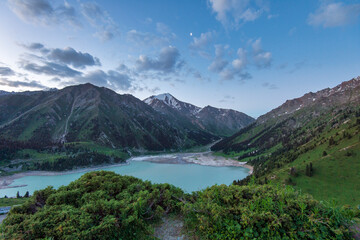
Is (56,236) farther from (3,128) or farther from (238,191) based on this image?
(3,128)

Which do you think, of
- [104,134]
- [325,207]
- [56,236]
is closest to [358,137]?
[325,207]

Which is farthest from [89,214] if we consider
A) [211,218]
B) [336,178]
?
[336,178]

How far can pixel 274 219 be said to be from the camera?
6008 millimetres

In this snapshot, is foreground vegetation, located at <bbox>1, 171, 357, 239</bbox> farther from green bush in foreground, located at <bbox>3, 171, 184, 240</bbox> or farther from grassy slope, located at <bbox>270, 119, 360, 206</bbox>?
grassy slope, located at <bbox>270, 119, 360, 206</bbox>

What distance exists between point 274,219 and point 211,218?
2.44 m

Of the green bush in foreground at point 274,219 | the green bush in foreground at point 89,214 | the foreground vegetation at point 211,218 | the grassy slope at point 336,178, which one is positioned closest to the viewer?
the green bush in foreground at point 274,219

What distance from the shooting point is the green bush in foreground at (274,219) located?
5.71m

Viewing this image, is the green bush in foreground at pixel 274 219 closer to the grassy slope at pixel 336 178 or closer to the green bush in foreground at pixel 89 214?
the green bush in foreground at pixel 89 214

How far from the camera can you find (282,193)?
23.3 feet

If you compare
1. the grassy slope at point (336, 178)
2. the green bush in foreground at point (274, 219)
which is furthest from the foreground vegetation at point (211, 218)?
the grassy slope at point (336, 178)

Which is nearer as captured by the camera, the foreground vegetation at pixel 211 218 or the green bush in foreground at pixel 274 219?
the green bush in foreground at pixel 274 219

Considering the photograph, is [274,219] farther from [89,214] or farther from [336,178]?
[336,178]

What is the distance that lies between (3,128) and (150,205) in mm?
223551

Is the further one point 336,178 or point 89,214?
point 336,178
